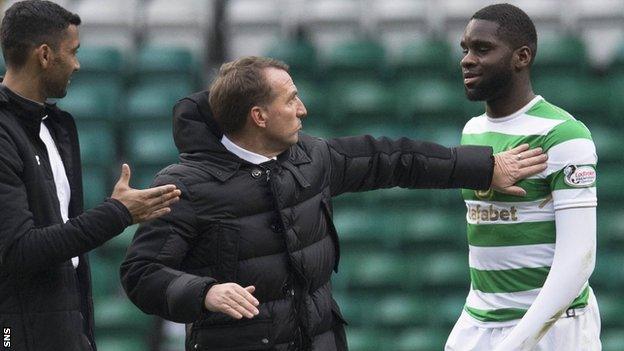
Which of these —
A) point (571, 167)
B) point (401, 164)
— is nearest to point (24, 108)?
point (401, 164)

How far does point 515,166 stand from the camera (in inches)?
150

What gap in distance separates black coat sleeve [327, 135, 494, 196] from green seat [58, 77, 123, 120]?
296cm

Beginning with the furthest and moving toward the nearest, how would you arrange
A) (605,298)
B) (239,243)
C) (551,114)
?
(605,298)
(551,114)
(239,243)

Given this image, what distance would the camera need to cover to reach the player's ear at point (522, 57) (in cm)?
396

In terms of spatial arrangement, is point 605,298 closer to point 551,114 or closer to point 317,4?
point 317,4

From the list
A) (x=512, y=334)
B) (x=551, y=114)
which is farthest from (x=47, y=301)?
(x=551, y=114)

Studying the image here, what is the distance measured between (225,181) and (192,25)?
3.31 meters

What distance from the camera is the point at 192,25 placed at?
6805 mm

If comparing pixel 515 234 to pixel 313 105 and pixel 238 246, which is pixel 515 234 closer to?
pixel 238 246

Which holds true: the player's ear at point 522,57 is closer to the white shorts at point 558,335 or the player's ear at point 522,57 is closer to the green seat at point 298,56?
the white shorts at point 558,335

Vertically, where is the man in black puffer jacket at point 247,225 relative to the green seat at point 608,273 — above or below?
above

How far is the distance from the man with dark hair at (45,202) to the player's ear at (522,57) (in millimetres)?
1144

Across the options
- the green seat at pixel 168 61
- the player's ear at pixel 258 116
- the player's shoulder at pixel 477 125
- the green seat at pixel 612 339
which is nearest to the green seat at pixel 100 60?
the green seat at pixel 168 61

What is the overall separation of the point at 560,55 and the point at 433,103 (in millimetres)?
674
